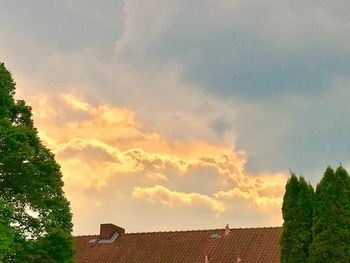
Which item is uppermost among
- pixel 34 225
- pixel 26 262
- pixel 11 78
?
pixel 11 78

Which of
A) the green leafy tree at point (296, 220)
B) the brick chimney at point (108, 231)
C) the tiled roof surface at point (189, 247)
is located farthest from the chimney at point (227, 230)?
the green leafy tree at point (296, 220)

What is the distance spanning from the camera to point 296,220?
32.6 metres

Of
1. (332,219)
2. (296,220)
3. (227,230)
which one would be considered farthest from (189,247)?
(332,219)

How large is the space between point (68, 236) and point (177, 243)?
75.6 feet

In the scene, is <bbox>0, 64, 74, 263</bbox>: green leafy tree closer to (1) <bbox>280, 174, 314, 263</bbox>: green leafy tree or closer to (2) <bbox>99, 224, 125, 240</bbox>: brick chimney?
(1) <bbox>280, 174, 314, 263</bbox>: green leafy tree

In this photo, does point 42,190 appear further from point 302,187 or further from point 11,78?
point 302,187

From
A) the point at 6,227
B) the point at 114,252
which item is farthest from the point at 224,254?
the point at 6,227

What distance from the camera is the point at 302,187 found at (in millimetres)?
33094

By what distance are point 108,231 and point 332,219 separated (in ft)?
97.0

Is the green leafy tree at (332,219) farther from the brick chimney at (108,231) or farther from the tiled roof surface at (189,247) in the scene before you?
the brick chimney at (108,231)

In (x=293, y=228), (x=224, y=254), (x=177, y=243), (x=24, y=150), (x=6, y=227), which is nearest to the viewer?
(x=6, y=227)

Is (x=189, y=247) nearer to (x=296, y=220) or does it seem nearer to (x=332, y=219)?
(x=296, y=220)

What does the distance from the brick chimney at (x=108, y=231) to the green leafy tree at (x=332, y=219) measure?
93.0ft

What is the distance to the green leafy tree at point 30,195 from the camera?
29.9 m
